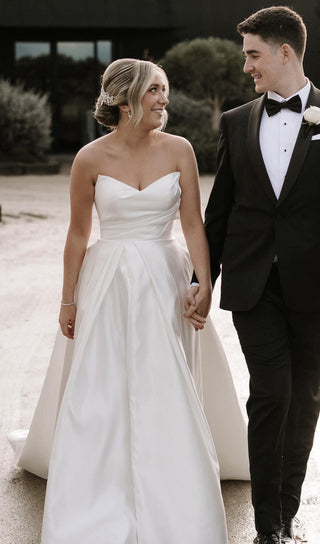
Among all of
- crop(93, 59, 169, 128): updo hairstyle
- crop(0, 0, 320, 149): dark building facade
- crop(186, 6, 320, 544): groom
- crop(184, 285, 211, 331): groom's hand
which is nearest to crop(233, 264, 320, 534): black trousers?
crop(186, 6, 320, 544): groom

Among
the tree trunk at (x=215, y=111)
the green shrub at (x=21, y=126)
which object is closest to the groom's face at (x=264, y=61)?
the green shrub at (x=21, y=126)

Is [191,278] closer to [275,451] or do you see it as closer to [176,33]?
[275,451]

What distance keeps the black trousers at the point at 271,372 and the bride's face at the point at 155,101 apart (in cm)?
76

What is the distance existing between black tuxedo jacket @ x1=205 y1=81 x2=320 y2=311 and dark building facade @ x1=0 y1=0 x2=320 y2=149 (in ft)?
61.3

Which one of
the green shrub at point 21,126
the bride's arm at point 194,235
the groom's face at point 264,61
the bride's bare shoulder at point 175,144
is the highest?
the groom's face at point 264,61

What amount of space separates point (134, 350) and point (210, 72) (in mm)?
17027

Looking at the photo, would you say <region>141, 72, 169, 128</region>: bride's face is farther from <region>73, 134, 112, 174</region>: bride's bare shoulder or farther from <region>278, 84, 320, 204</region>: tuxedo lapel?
<region>278, 84, 320, 204</region>: tuxedo lapel

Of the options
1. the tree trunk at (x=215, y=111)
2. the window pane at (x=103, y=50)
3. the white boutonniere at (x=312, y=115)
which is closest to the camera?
the white boutonniere at (x=312, y=115)

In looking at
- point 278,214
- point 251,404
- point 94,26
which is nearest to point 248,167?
point 278,214

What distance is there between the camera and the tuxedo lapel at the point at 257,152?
3072mm

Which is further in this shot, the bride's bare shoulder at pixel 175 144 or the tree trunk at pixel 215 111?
the tree trunk at pixel 215 111

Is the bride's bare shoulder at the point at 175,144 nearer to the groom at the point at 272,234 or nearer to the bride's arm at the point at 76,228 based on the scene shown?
the groom at the point at 272,234

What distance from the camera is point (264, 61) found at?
10.2 ft

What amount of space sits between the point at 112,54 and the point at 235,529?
68.3 feet
